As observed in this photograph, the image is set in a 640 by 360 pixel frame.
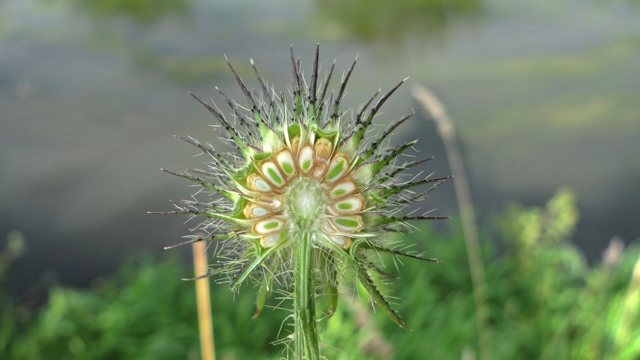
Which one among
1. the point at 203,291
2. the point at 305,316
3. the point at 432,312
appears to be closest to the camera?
the point at 305,316

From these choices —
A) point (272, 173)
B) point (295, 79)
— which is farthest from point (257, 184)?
point (295, 79)

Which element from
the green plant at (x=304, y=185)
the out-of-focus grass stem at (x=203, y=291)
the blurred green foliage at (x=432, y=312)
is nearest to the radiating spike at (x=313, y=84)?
the green plant at (x=304, y=185)

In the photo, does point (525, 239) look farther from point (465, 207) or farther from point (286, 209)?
point (286, 209)

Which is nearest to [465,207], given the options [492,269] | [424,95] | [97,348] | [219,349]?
[492,269]

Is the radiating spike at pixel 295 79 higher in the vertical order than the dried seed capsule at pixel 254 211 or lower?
higher

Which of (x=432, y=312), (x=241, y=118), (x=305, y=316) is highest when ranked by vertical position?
(x=241, y=118)

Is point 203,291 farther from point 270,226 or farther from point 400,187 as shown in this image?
point 400,187

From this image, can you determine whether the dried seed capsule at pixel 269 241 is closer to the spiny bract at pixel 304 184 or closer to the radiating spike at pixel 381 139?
the spiny bract at pixel 304 184
